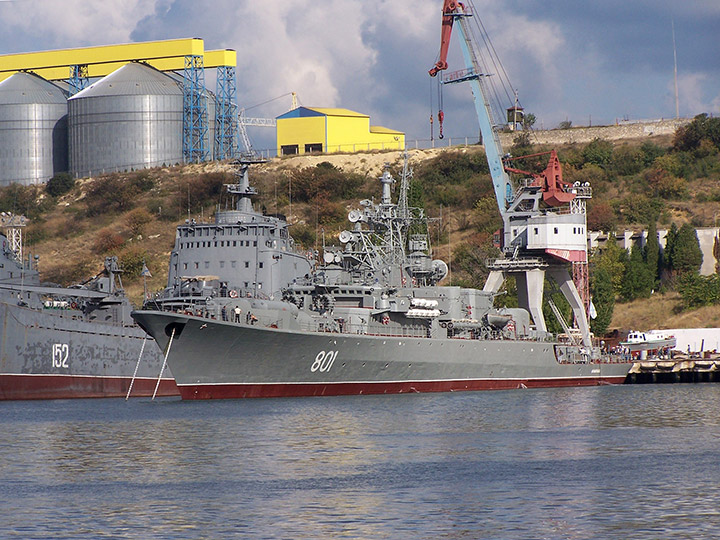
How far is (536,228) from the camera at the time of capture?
2344 inches

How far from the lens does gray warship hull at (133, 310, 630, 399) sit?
4122 cm

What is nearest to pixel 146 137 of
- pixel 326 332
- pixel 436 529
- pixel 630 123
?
pixel 630 123

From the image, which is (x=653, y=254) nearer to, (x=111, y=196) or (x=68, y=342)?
(x=68, y=342)

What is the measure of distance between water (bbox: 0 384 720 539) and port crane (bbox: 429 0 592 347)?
20611mm

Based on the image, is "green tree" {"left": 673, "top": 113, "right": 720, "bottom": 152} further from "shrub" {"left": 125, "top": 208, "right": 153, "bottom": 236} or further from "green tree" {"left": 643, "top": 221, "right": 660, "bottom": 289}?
"shrub" {"left": 125, "top": 208, "right": 153, "bottom": 236}

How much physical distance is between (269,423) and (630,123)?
82203 mm

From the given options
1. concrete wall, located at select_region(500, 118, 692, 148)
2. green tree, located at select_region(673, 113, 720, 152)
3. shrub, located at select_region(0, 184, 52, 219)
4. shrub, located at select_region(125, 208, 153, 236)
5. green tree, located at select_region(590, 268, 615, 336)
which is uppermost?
concrete wall, located at select_region(500, 118, 692, 148)

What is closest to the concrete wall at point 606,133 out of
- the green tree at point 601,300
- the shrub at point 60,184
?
the green tree at point 601,300

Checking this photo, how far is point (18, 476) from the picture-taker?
24.4 meters

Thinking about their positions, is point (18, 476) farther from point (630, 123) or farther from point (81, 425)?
point (630, 123)

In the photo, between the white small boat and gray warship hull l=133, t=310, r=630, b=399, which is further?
the white small boat

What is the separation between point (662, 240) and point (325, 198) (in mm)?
30627

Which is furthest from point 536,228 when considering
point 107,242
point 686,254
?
point 107,242

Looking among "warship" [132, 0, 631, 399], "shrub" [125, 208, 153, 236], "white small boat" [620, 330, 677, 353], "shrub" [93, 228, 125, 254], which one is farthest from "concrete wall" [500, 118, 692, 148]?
"warship" [132, 0, 631, 399]
